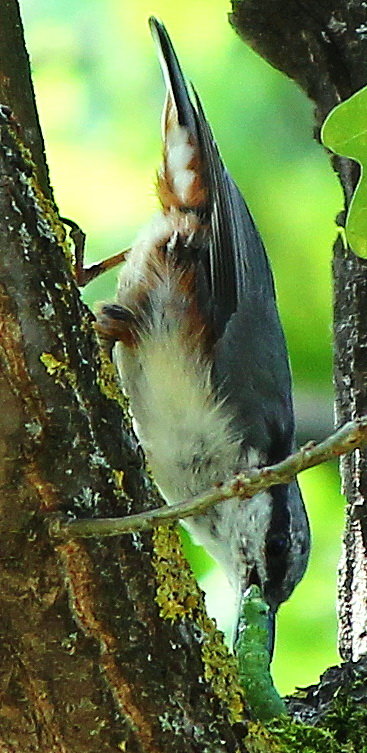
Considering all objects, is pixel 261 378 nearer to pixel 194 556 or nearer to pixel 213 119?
pixel 194 556

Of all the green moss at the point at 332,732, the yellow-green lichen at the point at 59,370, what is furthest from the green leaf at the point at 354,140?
the green moss at the point at 332,732

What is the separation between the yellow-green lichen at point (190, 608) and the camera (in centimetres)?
165

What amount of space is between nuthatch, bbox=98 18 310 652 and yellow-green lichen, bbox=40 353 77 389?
1.57 metres

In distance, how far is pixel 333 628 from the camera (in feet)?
11.6

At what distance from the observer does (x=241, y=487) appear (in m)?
1.39

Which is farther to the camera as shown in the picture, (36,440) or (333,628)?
(333,628)

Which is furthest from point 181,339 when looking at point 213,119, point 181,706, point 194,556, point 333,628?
point 181,706

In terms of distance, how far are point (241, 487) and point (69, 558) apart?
0.27 m

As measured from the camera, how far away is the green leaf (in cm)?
145

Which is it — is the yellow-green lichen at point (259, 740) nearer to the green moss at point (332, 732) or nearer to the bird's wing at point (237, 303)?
the green moss at point (332, 732)

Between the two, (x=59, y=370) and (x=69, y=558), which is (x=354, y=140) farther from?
(x=69, y=558)

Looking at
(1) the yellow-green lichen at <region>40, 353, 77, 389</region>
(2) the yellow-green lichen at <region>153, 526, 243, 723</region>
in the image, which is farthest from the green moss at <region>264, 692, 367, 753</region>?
(1) the yellow-green lichen at <region>40, 353, 77, 389</region>

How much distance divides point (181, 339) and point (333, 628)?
97cm

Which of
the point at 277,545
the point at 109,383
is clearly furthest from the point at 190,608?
the point at 277,545
